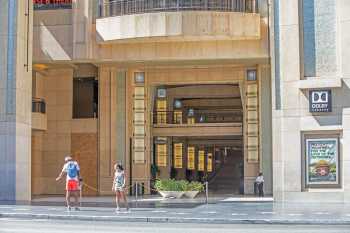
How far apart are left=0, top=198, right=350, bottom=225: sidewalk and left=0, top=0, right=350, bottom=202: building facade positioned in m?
3.19

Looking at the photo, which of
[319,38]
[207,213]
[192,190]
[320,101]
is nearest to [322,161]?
[320,101]

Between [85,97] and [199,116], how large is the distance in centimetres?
925

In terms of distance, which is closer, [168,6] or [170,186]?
[170,186]

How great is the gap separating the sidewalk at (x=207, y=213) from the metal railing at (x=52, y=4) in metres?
12.6

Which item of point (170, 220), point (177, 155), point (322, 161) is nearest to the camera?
point (170, 220)

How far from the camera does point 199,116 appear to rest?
43.9 metres

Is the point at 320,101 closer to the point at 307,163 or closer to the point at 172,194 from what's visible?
A: the point at 307,163

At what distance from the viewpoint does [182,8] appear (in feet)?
106

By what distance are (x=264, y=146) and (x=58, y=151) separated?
10872mm

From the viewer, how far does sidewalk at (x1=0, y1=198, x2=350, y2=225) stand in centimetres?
1888

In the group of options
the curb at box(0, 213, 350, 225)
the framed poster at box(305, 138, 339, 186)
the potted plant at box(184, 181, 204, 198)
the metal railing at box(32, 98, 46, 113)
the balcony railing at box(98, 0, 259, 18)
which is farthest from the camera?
the metal railing at box(32, 98, 46, 113)

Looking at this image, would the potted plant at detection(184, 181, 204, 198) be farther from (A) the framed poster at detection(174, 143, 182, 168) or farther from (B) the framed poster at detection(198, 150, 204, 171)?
(B) the framed poster at detection(198, 150, 204, 171)

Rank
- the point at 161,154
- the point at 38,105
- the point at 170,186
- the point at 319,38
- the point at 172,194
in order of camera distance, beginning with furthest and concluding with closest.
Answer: the point at 161,154 → the point at 38,105 → the point at 170,186 → the point at 172,194 → the point at 319,38

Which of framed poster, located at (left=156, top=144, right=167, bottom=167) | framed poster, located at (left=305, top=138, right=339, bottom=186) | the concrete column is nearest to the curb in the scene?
the concrete column
